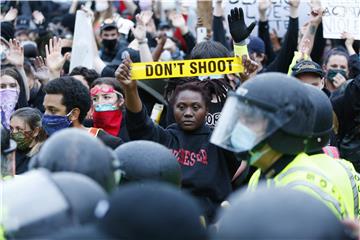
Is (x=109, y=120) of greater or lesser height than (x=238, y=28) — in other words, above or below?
below

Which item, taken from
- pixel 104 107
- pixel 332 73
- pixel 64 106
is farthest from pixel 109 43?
pixel 64 106

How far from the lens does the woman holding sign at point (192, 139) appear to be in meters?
6.01

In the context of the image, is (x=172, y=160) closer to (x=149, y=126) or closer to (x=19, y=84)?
(x=149, y=126)

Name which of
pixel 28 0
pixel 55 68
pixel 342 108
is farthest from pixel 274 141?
pixel 28 0

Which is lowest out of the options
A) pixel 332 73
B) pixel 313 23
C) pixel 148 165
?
pixel 332 73

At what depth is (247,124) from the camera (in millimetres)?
4285

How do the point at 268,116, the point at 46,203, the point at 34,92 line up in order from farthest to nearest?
the point at 34,92 < the point at 268,116 < the point at 46,203

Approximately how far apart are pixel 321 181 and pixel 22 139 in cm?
321

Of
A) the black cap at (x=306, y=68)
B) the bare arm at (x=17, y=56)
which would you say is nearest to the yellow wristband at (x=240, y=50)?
the black cap at (x=306, y=68)

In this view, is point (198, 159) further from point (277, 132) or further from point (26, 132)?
point (277, 132)

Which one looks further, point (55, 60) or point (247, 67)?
point (55, 60)

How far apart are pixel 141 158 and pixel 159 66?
7.67 feet

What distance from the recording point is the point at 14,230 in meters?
3.06

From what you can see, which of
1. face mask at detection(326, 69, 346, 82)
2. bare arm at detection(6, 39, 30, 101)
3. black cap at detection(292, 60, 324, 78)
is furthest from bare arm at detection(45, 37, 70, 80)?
face mask at detection(326, 69, 346, 82)
